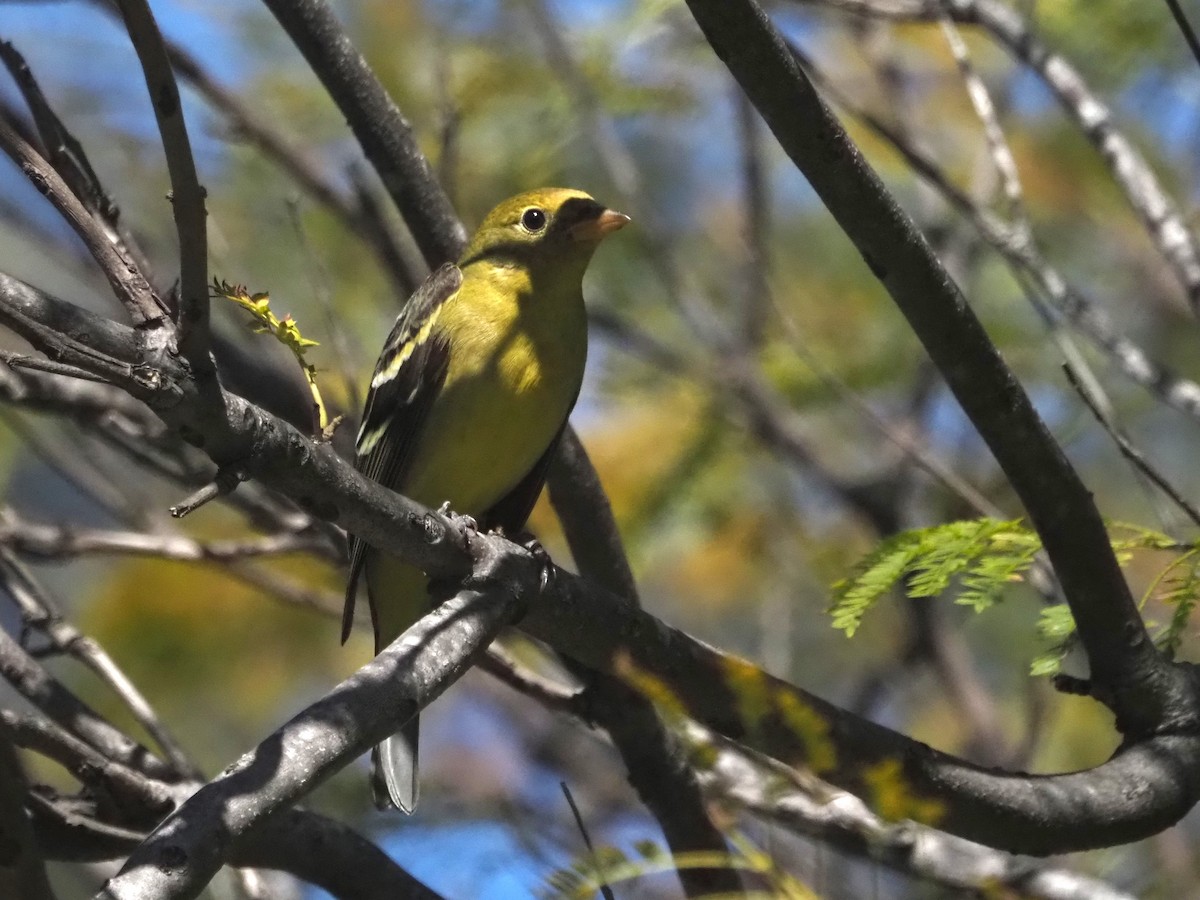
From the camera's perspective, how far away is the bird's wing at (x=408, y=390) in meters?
4.50

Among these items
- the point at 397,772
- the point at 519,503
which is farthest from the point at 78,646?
the point at 519,503

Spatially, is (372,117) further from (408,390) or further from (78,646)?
(78,646)

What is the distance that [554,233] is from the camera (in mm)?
4648

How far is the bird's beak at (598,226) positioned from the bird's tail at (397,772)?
1.63 meters

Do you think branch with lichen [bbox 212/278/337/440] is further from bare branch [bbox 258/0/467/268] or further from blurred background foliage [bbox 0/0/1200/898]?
blurred background foliage [bbox 0/0/1200/898]

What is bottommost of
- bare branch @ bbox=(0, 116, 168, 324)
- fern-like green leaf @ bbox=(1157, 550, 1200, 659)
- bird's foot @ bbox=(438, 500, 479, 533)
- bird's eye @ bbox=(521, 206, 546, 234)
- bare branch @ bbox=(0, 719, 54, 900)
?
bare branch @ bbox=(0, 719, 54, 900)

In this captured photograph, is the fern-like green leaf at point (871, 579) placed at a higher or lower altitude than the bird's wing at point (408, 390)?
lower

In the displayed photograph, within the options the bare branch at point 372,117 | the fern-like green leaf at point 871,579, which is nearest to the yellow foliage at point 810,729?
the fern-like green leaf at point 871,579

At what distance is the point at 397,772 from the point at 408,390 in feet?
3.95

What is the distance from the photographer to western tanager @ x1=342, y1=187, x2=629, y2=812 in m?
4.37

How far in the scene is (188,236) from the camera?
2027mm

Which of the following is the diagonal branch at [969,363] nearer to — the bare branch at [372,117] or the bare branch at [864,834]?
the bare branch at [864,834]

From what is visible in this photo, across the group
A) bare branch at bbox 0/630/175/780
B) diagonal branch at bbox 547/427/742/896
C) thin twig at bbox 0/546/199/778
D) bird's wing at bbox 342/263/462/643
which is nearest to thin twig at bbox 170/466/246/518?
bare branch at bbox 0/630/175/780

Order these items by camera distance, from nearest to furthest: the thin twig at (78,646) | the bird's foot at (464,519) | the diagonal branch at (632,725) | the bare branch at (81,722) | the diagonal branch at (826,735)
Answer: the diagonal branch at (826,735)
the bird's foot at (464,519)
the bare branch at (81,722)
the thin twig at (78,646)
the diagonal branch at (632,725)
